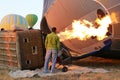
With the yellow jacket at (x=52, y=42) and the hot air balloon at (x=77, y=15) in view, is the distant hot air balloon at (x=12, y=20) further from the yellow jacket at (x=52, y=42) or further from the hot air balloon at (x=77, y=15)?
the yellow jacket at (x=52, y=42)

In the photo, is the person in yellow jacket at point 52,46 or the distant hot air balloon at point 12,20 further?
the distant hot air balloon at point 12,20

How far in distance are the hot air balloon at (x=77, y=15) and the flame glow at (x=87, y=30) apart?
8 centimetres

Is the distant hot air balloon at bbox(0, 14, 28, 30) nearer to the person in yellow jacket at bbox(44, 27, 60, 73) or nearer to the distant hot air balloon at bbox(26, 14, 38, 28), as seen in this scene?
the distant hot air balloon at bbox(26, 14, 38, 28)

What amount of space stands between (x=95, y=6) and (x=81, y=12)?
774mm

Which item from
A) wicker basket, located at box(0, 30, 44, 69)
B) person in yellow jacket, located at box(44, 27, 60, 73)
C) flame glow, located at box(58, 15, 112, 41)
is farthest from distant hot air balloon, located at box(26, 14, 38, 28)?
person in yellow jacket, located at box(44, 27, 60, 73)

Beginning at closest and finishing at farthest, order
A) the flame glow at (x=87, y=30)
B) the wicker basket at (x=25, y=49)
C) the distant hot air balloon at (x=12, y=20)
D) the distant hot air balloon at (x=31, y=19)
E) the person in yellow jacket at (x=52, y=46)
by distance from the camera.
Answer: the person in yellow jacket at (x=52, y=46) → the wicker basket at (x=25, y=49) → the flame glow at (x=87, y=30) → the distant hot air balloon at (x=12, y=20) → the distant hot air balloon at (x=31, y=19)

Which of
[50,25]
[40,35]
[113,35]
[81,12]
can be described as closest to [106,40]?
[113,35]

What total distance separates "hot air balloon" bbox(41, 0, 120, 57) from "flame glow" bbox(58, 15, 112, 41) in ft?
0.27

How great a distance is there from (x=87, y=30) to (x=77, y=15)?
709 mm

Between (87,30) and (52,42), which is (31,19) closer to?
(87,30)

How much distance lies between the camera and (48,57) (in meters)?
10.5

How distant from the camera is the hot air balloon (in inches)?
457

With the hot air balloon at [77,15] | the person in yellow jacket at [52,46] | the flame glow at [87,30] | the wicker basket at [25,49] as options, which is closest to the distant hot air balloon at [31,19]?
the hot air balloon at [77,15]

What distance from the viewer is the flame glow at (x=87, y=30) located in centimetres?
1232
